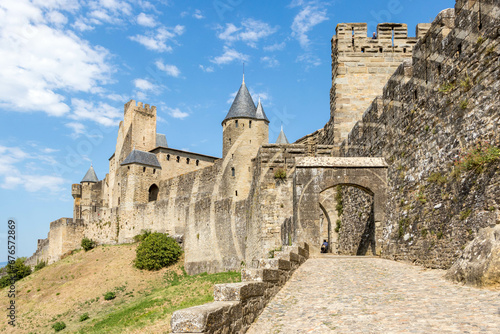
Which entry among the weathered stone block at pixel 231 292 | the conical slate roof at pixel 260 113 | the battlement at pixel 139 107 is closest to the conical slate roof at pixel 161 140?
the battlement at pixel 139 107

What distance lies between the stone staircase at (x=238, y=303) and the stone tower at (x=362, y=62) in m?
11.1

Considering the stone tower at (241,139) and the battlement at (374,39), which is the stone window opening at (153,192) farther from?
the battlement at (374,39)

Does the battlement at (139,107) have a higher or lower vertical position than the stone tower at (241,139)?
higher

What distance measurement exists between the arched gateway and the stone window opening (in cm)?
3473

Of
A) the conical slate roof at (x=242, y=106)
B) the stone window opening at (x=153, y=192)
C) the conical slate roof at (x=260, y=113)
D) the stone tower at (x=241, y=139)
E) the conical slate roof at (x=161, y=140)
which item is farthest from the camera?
the conical slate roof at (x=161, y=140)

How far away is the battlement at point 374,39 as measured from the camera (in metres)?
19.5

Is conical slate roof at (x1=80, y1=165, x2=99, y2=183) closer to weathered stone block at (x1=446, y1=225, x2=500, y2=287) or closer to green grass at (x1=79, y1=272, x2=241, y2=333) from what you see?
green grass at (x1=79, y1=272, x2=241, y2=333)

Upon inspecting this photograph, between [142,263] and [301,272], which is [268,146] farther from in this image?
[142,263]

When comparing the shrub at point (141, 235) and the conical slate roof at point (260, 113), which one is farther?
the shrub at point (141, 235)

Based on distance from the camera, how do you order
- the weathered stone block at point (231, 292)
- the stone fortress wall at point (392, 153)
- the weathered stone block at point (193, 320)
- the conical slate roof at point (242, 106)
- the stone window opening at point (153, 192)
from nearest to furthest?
the weathered stone block at point (193, 320), the weathered stone block at point (231, 292), the stone fortress wall at point (392, 153), the conical slate roof at point (242, 106), the stone window opening at point (153, 192)

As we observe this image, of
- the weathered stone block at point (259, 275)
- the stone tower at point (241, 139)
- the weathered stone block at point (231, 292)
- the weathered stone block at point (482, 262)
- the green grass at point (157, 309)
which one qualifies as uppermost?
the stone tower at point (241, 139)

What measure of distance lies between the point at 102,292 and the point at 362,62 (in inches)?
792

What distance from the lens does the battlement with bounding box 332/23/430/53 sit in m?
19.5

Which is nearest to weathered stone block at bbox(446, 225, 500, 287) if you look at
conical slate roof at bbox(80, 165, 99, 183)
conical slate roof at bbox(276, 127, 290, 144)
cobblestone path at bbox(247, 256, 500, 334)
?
cobblestone path at bbox(247, 256, 500, 334)
